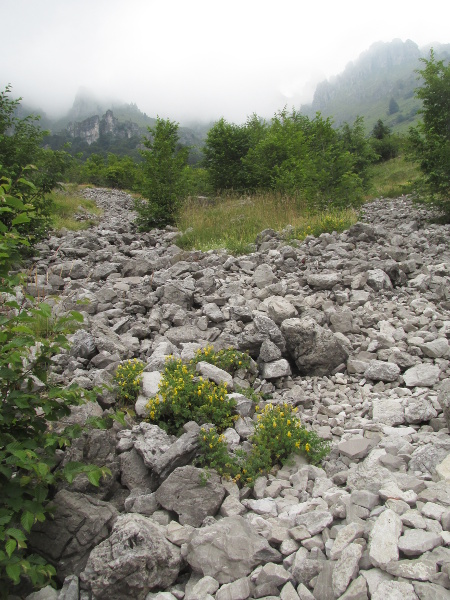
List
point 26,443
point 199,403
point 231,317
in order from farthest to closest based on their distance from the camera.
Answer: point 231,317 < point 199,403 < point 26,443

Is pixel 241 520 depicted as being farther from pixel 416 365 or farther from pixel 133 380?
pixel 416 365

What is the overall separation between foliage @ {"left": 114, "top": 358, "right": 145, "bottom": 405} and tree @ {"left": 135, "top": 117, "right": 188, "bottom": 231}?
9903 millimetres

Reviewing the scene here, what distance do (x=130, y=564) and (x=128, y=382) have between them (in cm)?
176

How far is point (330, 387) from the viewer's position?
3.95m

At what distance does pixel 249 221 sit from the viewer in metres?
10.7

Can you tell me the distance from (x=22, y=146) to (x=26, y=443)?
364 inches

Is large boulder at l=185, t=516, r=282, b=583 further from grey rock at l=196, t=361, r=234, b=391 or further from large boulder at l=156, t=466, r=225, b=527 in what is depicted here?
A: grey rock at l=196, t=361, r=234, b=391

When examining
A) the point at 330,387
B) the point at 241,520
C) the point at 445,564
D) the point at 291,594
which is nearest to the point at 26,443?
the point at 241,520

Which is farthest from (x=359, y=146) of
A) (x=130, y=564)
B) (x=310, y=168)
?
(x=130, y=564)

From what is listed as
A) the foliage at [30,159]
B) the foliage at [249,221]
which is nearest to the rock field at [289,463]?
the foliage at [249,221]

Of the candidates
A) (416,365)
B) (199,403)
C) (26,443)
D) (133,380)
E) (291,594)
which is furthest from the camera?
(416,365)

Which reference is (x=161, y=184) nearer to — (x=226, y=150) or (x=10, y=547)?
(x=226, y=150)

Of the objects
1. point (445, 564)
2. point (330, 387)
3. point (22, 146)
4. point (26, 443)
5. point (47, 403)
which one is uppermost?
point (22, 146)

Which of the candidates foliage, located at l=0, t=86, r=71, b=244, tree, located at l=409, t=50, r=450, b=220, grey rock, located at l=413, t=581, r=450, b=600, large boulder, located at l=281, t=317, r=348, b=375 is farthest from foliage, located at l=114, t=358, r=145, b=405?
tree, located at l=409, t=50, r=450, b=220
